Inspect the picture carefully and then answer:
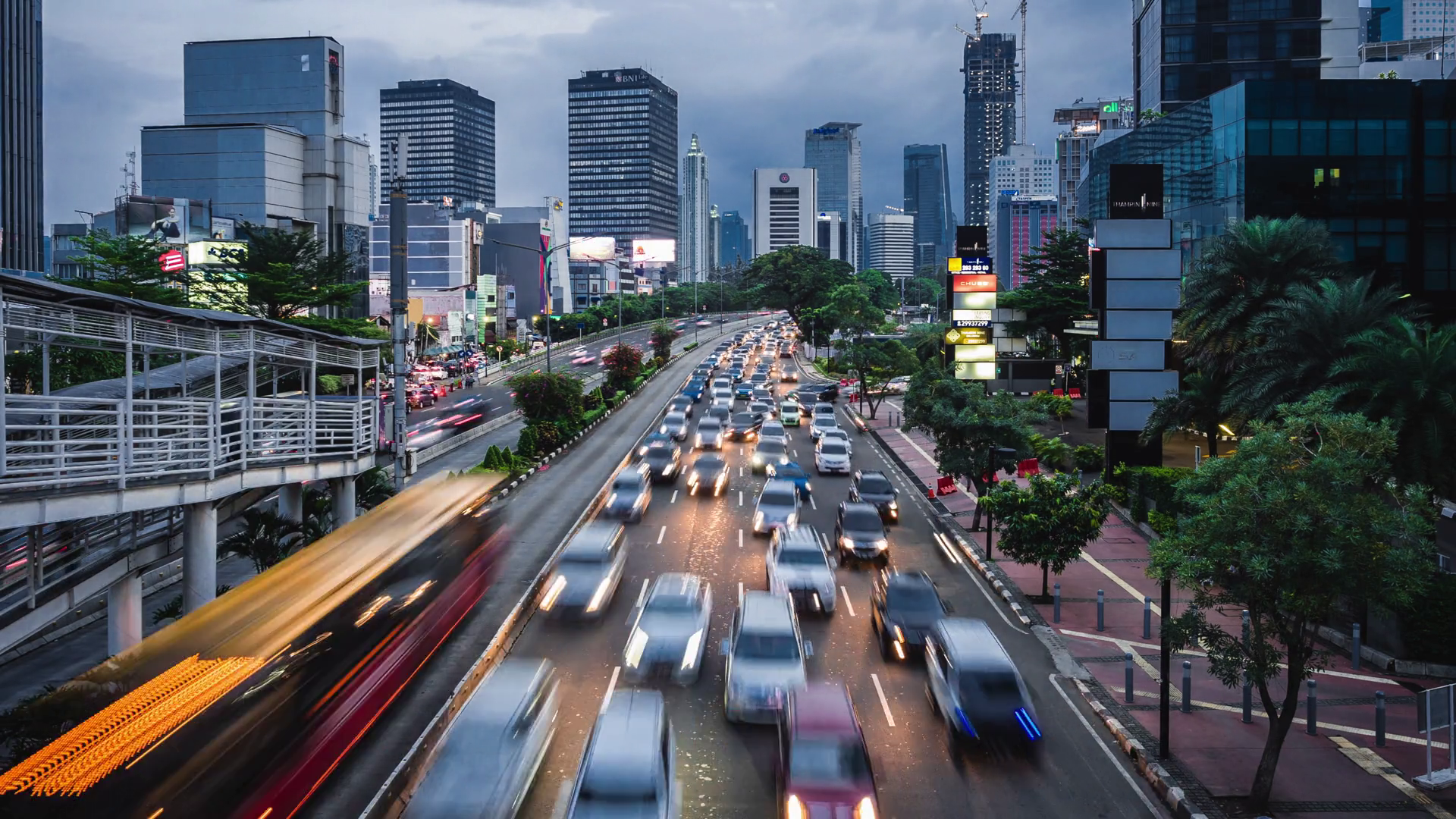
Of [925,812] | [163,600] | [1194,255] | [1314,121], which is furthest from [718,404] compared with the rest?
[925,812]

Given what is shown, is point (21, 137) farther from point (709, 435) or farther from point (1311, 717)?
point (1311, 717)

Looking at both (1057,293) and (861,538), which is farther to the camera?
(1057,293)

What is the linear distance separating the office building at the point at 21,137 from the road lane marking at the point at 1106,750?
400 ft

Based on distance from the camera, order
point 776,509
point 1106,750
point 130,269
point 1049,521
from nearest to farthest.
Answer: point 1106,750 < point 1049,521 < point 776,509 < point 130,269

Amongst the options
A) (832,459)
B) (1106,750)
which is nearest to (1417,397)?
(1106,750)

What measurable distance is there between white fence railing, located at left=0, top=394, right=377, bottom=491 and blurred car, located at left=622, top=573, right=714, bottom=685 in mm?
8998

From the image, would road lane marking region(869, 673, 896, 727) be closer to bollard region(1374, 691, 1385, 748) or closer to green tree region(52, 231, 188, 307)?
bollard region(1374, 691, 1385, 748)

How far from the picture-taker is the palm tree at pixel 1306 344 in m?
24.9

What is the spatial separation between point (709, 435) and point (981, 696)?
3463 cm

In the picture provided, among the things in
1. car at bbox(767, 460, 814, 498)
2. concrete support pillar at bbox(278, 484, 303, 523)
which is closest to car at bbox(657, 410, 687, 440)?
car at bbox(767, 460, 814, 498)

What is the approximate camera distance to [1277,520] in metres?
13.3

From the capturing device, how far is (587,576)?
23188 millimetres

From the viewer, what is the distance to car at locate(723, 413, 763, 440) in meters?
53.8

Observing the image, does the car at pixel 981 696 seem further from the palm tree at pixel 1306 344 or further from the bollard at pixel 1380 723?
the palm tree at pixel 1306 344
